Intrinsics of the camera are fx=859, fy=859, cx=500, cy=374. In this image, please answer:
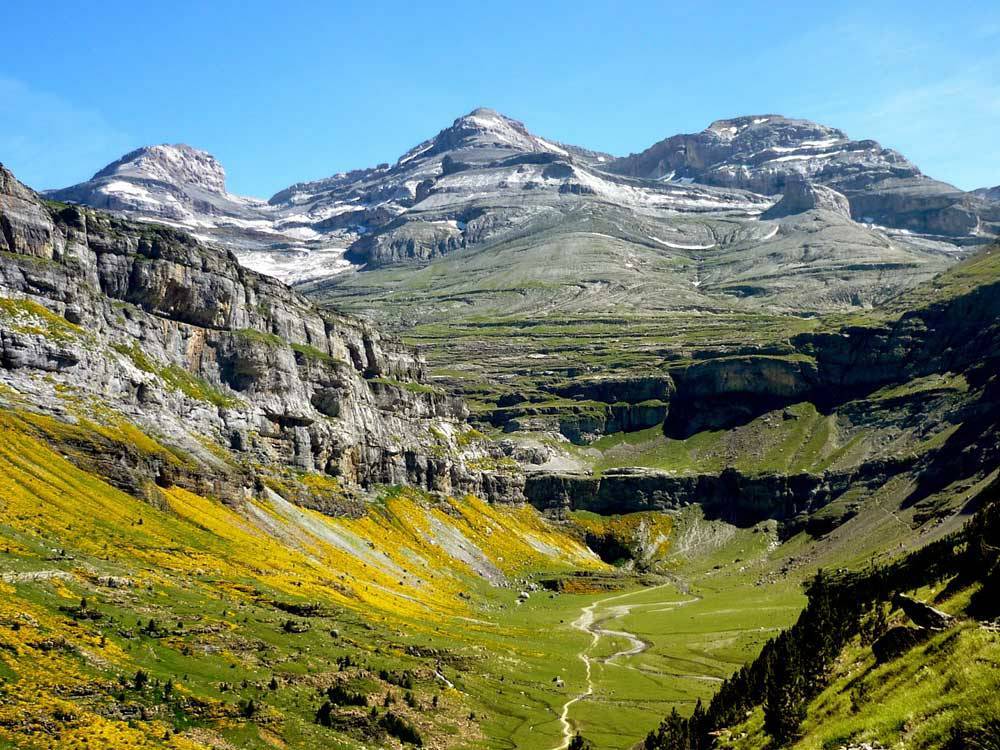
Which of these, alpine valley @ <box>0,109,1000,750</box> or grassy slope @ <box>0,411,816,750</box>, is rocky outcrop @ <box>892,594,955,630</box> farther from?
grassy slope @ <box>0,411,816,750</box>

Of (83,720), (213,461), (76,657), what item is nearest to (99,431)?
(213,461)

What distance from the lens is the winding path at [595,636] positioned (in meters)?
88.1

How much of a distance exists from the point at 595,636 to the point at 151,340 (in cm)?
9999

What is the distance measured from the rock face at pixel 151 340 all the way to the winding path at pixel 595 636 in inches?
2455

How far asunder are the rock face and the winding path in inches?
2455

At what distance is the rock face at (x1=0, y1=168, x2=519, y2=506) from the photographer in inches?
5399

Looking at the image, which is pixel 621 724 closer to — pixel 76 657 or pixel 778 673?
pixel 778 673

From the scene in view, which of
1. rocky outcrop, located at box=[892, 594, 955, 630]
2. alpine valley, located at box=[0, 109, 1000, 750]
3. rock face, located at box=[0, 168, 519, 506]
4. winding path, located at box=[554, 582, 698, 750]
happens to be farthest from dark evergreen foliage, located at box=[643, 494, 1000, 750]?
rock face, located at box=[0, 168, 519, 506]

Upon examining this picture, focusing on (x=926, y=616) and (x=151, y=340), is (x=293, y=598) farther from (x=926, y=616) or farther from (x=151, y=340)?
(x=151, y=340)

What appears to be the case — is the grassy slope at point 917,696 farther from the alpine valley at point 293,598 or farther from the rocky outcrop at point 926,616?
the rocky outcrop at point 926,616

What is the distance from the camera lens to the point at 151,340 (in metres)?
166

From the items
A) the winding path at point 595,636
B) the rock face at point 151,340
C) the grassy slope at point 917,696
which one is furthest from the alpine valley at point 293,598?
the winding path at point 595,636

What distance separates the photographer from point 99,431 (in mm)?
124188

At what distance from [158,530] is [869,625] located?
88.3 m
